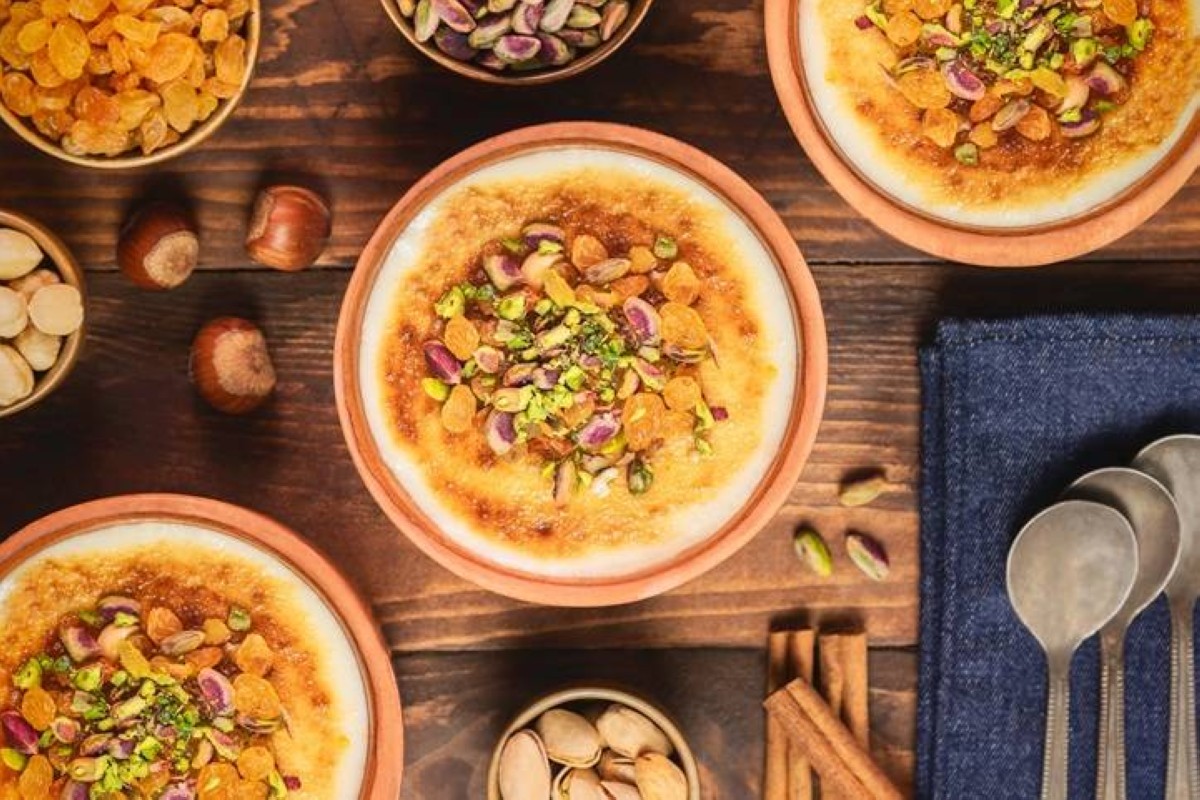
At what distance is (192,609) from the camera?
1196mm

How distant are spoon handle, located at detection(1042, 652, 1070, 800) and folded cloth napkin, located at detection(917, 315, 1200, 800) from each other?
0.03m

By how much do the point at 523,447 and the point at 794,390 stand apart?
0.88 feet

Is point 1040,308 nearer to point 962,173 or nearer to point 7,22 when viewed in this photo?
point 962,173

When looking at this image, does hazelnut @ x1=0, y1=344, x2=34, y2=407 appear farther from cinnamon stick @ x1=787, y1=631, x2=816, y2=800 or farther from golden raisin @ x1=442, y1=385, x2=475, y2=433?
cinnamon stick @ x1=787, y1=631, x2=816, y2=800

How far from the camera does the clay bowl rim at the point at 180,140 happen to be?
1.18 meters

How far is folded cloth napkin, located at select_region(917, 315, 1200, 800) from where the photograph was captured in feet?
4.17

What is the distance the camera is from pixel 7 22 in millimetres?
1190

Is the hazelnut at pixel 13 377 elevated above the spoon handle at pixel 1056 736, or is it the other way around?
the hazelnut at pixel 13 377

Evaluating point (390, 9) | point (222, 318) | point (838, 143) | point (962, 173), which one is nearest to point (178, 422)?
point (222, 318)

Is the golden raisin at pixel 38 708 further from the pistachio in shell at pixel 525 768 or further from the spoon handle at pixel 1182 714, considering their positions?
the spoon handle at pixel 1182 714

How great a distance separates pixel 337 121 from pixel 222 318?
0.80 ft

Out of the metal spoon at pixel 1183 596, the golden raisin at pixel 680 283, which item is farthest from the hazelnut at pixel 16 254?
the metal spoon at pixel 1183 596

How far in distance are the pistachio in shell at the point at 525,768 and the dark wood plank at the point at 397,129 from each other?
0.54 m

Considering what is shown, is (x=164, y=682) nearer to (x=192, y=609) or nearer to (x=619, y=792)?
(x=192, y=609)
